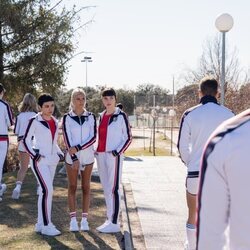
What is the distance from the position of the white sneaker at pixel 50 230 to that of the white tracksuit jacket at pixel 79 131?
867 millimetres

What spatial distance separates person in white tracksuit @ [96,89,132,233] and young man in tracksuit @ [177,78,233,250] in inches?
59.7

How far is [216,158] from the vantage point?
1419 millimetres

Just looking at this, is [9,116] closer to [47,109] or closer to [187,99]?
[47,109]

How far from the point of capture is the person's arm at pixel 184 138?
4.87 meters

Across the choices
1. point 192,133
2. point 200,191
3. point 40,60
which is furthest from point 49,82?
point 200,191

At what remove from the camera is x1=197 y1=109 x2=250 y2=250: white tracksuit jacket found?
→ 4.62 ft

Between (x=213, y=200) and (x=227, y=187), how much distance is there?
5 centimetres

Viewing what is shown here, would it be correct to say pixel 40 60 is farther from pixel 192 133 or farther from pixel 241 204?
pixel 241 204

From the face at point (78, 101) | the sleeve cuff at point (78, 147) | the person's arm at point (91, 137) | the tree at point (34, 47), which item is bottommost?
the sleeve cuff at point (78, 147)

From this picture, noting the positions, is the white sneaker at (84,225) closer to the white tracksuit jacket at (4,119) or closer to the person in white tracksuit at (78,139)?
the person in white tracksuit at (78,139)

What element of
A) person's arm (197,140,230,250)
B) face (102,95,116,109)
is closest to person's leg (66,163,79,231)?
face (102,95,116,109)

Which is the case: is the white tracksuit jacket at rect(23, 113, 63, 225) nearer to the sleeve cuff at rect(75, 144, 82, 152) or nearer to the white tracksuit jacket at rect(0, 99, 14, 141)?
the sleeve cuff at rect(75, 144, 82, 152)

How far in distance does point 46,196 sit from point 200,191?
502 cm

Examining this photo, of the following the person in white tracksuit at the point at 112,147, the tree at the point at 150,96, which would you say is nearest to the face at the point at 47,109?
the person in white tracksuit at the point at 112,147
